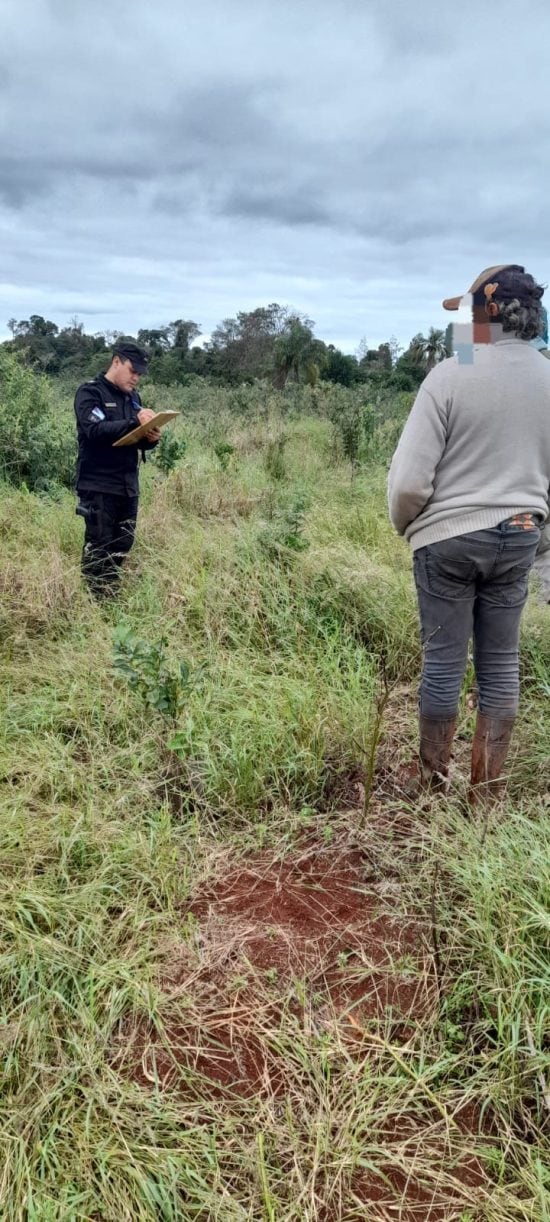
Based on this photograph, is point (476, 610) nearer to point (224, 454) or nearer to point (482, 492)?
point (482, 492)

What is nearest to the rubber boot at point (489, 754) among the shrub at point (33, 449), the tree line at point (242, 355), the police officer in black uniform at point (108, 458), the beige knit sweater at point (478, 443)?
the beige knit sweater at point (478, 443)

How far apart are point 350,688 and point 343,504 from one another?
2753 millimetres

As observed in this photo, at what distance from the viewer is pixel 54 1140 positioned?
1.35 metres

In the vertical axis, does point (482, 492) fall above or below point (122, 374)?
below

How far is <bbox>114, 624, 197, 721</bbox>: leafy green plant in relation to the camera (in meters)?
2.47

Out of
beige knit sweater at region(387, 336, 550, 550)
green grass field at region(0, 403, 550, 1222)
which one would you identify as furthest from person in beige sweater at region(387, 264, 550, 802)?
green grass field at region(0, 403, 550, 1222)

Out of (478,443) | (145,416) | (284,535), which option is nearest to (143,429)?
(145,416)

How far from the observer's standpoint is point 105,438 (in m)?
4.04

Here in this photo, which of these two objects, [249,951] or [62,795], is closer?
[249,951]

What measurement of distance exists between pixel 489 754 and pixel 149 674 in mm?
1208

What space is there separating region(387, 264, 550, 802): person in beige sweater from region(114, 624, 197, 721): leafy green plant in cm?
91

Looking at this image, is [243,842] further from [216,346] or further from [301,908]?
[216,346]

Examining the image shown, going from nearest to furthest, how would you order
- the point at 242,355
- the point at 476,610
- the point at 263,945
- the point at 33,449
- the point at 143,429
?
the point at 263,945, the point at 476,610, the point at 143,429, the point at 33,449, the point at 242,355

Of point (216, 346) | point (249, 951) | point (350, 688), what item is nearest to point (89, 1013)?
point (249, 951)
